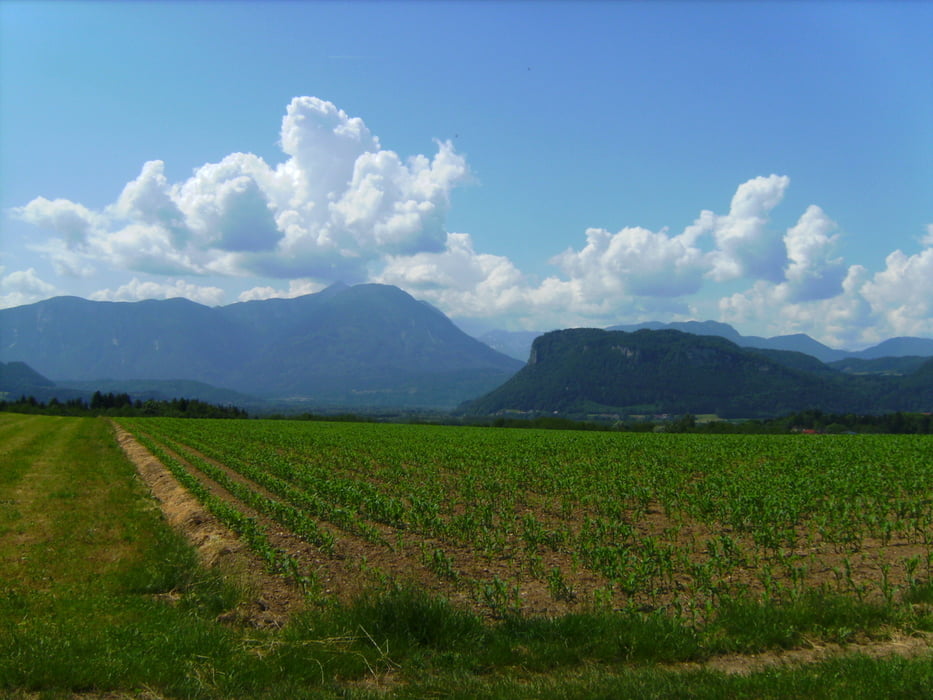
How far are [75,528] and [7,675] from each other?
9.41 m

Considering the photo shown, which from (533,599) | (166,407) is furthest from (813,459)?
(166,407)

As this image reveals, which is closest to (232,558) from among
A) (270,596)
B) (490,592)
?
(270,596)

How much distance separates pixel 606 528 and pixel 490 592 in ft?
13.9

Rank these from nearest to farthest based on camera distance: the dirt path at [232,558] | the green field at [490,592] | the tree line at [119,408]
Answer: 1. the green field at [490,592]
2. the dirt path at [232,558]
3. the tree line at [119,408]

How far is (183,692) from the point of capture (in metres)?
6.12

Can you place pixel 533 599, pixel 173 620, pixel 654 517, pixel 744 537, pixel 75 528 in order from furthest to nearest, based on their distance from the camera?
pixel 654 517
pixel 75 528
pixel 744 537
pixel 533 599
pixel 173 620

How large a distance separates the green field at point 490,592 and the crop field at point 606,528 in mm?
83

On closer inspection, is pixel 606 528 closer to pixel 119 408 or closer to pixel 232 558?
pixel 232 558

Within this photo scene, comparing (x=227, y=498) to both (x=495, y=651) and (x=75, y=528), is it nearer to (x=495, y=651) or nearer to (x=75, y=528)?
(x=75, y=528)

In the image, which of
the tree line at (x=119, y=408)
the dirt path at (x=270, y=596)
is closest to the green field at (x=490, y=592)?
the dirt path at (x=270, y=596)

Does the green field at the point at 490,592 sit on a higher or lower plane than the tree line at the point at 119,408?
higher

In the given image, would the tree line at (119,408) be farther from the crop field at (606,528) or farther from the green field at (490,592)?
the green field at (490,592)

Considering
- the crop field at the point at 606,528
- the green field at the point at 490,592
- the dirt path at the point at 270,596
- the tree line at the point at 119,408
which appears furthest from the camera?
the tree line at the point at 119,408

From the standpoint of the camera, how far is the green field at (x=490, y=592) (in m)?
6.42
